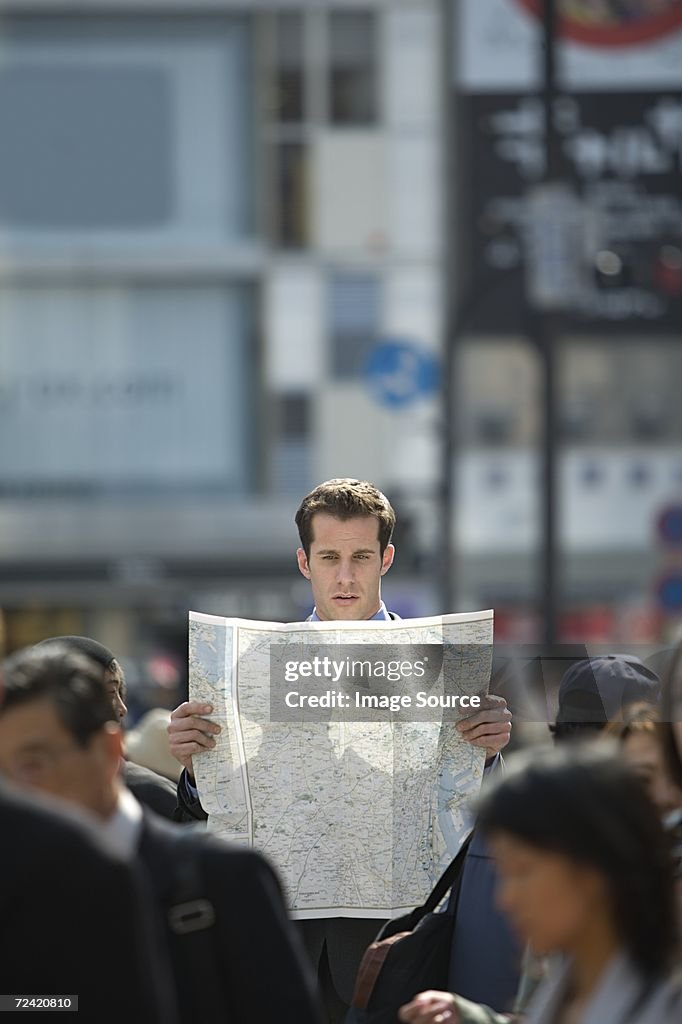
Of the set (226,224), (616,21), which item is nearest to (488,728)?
(616,21)

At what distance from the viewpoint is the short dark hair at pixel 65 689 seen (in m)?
2.51

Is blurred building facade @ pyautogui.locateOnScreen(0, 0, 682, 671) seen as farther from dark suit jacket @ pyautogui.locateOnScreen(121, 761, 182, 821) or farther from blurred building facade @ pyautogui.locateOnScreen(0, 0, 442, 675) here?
dark suit jacket @ pyautogui.locateOnScreen(121, 761, 182, 821)

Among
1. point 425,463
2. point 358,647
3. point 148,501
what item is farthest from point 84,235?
point 358,647

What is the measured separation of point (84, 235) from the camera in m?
20.4

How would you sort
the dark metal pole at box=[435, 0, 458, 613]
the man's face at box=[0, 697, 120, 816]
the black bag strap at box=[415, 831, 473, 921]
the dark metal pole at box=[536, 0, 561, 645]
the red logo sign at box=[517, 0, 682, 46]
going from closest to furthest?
the man's face at box=[0, 697, 120, 816] → the black bag strap at box=[415, 831, 473, 921] → the dark metal pole at box=[536, 0, 561, 645] → the dark metal pole at box=[435, 0, 458, 613] → the red logo sign at box=[517, 0, 682, 46]

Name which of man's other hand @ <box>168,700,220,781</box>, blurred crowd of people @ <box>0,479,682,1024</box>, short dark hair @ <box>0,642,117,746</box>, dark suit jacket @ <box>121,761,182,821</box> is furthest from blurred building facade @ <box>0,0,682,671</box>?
short dark hair @ <box>0,642,117,746</box>

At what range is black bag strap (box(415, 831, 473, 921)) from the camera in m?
3.32

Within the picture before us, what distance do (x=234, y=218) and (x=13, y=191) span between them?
228cm

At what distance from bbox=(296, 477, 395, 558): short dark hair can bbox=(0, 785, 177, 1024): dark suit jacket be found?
1.56 m

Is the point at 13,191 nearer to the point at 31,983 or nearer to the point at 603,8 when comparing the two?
the point at 603,8

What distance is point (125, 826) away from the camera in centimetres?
256

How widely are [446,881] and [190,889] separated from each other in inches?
35.6

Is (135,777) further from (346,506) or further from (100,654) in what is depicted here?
(346,506)

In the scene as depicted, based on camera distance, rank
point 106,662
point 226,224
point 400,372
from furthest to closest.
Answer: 1. point 226,224
2. point 400,372
3. point 106,662
